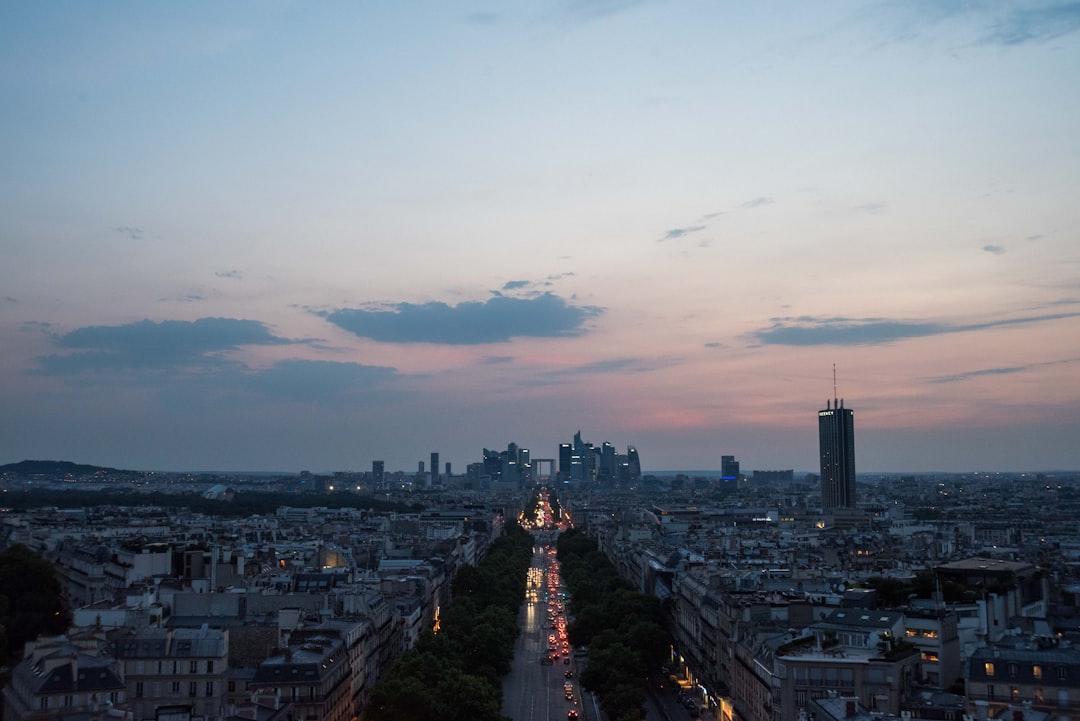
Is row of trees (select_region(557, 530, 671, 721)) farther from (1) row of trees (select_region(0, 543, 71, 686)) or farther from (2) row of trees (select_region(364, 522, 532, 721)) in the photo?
(1) row of trees (select_region(0, 543, 71, 686))

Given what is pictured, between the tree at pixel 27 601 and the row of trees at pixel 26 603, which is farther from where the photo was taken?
the tree at pixel 27 601

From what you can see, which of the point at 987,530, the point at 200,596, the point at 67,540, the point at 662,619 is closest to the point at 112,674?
the point at 200,596

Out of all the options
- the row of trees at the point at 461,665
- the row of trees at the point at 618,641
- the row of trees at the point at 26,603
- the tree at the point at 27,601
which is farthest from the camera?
the tree at the point at 27,601

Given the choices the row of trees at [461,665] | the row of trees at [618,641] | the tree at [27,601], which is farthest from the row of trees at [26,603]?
the row of trees at [618,641]

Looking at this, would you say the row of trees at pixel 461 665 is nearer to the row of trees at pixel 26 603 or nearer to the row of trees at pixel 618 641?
the row of trees at pixel 618 641

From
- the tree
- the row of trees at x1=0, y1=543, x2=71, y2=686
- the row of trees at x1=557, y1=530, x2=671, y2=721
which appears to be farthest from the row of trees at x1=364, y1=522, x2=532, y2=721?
the tree

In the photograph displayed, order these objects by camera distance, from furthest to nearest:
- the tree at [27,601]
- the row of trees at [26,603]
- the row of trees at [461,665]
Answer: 1. the tree at [27,601]
2. the row of trees at [26,603]
3. the row of trees at [461,665]
